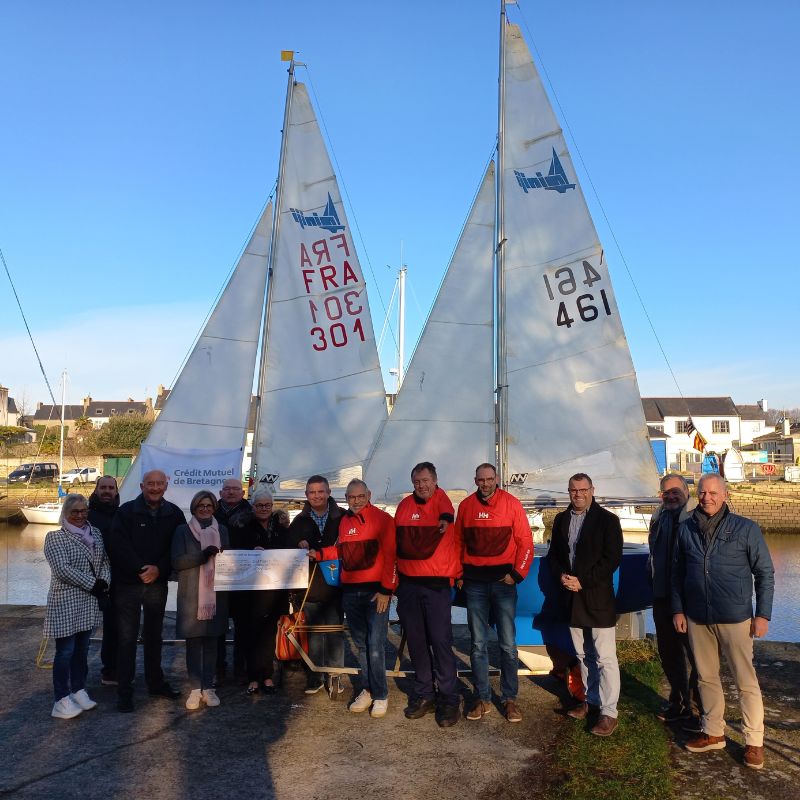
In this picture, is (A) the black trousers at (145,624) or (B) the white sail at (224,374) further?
(B) the white sail at (224,374)

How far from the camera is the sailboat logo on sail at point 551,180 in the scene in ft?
33.9

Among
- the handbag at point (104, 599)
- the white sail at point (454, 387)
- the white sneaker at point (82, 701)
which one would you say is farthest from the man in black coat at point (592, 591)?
the white sail at point (454, 387)

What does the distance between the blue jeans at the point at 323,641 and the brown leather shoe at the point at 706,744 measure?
2771mm

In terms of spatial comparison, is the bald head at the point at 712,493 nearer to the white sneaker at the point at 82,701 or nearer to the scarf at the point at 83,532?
the scarf at the point at 83,532

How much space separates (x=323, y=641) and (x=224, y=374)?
22.1 feet

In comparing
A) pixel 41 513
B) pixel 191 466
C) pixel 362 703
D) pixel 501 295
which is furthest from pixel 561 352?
pixel 41 513

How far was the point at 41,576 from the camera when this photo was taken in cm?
2114

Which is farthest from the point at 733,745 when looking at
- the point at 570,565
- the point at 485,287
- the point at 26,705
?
the point at 485,287

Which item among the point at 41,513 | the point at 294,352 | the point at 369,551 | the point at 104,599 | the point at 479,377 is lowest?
the point at 41,513

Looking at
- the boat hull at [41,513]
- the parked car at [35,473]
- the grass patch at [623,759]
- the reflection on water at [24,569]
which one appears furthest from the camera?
the parked car at [35,473]

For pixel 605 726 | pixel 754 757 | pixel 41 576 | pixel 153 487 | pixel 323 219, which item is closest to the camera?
pixel 754 757

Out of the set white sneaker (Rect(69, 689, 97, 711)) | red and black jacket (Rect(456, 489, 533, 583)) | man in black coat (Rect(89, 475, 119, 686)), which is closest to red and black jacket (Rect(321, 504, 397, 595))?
red and black jacket (Rect(456, 489, 533, 583))

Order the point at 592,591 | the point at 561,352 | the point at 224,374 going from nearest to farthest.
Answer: the point at 592,591
the point at 561,352
the point at 224,374

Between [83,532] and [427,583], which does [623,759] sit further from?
[83,532]
